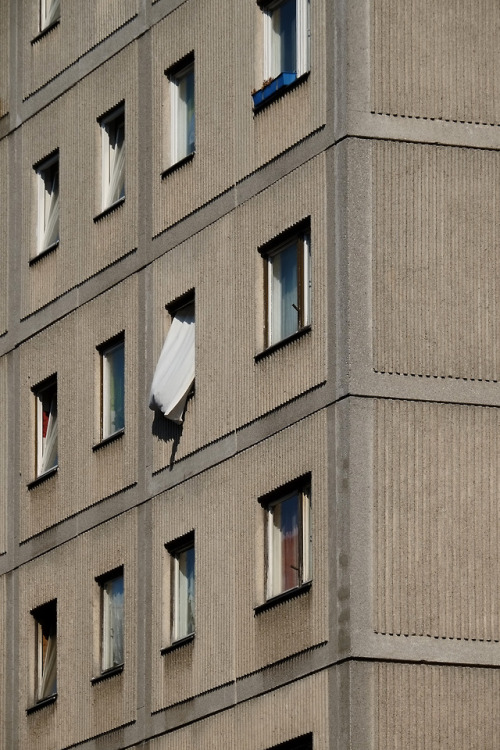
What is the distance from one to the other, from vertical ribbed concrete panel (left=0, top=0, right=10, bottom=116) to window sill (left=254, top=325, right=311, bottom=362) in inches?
439

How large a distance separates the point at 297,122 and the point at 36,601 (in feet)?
32.8

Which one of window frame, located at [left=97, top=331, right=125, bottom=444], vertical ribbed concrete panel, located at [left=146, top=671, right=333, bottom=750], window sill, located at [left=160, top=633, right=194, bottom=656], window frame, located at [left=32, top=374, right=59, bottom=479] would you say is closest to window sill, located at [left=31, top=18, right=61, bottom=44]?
window frame, located at [left=32, top=374, right=59, bottom=479]

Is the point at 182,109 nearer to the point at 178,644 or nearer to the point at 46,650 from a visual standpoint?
the point at 178,644

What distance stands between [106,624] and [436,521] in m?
8.04

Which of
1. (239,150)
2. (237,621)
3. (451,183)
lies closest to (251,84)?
(239,150)

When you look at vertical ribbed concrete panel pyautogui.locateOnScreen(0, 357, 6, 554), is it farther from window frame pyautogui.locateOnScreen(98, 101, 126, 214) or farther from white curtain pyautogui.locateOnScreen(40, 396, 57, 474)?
window frame pyautogui.locateOnScreen(98, 101, 126, 214)

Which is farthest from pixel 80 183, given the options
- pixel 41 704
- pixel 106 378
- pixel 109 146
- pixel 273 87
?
pixel 41 704

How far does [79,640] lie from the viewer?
45062 mm

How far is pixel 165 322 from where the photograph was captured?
4372cm

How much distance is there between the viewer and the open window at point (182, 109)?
145 feet

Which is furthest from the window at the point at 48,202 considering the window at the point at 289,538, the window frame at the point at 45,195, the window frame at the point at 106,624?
the window at the point at 289,538

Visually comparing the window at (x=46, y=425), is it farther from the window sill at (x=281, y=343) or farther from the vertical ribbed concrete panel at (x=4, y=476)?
the window sill at (x=281, y=343)

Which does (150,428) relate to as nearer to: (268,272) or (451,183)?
(268,272)

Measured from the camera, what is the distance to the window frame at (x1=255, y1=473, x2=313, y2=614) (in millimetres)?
39312
